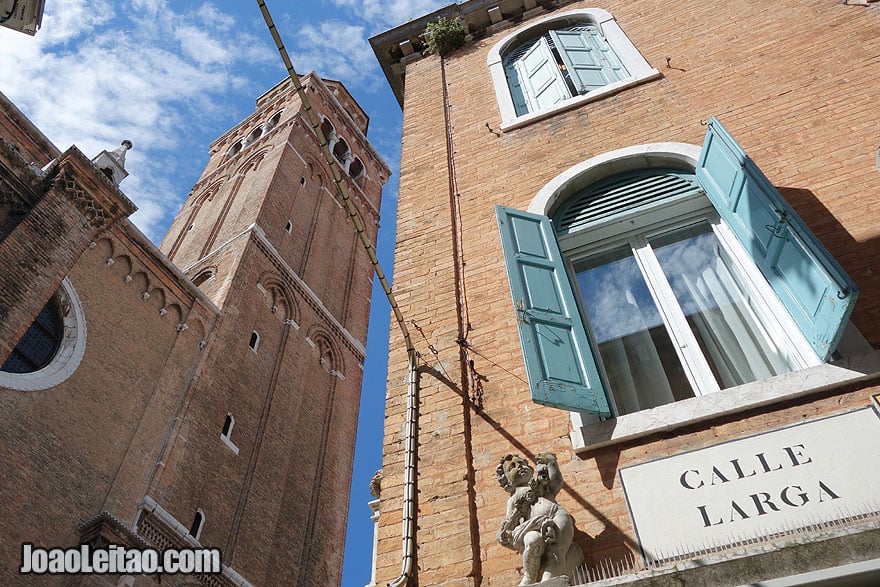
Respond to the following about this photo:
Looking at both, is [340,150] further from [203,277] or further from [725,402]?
[725,402]

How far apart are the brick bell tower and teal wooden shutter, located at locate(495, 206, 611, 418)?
446 inches

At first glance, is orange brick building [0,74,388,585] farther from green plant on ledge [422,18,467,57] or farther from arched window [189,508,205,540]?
green plant on ledge [422,18,467,57]

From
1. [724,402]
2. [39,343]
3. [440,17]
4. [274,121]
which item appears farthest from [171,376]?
[274,121]

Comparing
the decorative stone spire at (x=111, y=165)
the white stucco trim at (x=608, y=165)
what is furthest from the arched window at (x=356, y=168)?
the white stucco trim at (x=608, y=165)

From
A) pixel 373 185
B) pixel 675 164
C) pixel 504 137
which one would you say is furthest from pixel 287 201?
pixel 675 164

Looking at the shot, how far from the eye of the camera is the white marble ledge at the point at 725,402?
3.75m

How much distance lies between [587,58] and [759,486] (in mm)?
5854

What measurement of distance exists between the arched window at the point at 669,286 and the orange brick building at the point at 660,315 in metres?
0.02

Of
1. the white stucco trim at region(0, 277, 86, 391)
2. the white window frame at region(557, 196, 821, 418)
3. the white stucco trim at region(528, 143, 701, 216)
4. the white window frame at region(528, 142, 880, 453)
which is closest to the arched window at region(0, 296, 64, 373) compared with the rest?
the white stucco trim at region(0, 277, 86, 391)

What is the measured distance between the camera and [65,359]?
44.6 feet

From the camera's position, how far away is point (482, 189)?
6.62 m

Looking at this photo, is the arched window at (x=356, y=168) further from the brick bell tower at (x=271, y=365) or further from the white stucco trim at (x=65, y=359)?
the white stucco trim at (x=65, y=359)

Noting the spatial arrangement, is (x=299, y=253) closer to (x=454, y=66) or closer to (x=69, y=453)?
(x=69, y=453)

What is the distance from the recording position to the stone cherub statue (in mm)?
3398
